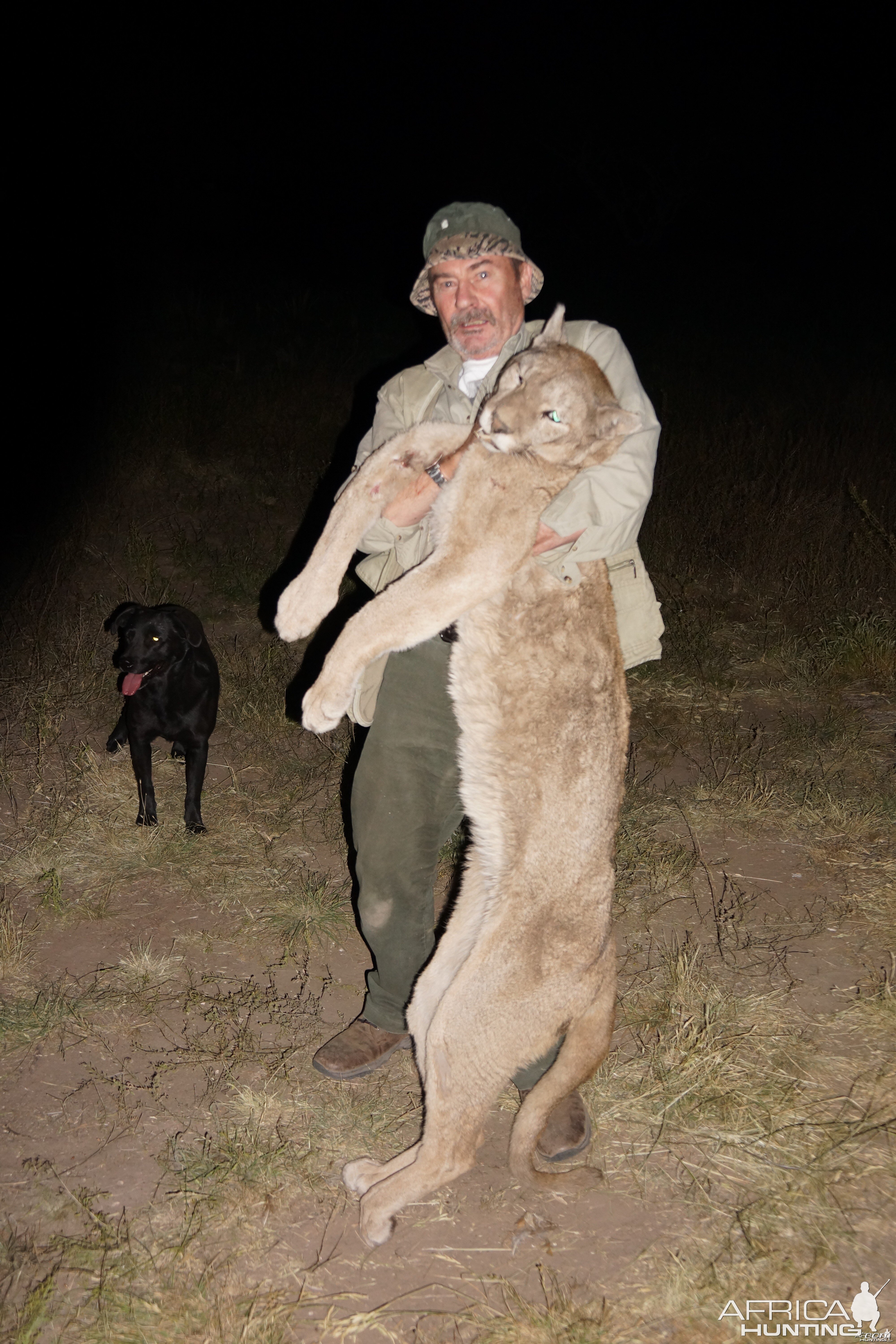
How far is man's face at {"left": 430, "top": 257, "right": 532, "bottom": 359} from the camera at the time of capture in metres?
3.20

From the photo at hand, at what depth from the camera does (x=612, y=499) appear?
118 inches

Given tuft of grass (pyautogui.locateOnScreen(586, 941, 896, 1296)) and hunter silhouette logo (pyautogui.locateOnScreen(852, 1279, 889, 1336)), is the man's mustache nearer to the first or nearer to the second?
tuft of grass (pyautogui.locateOnScreen(586, 941, 896, 1296))

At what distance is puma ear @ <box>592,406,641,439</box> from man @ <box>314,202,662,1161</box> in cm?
5

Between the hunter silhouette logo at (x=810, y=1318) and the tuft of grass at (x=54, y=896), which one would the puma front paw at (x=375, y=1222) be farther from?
the tuft of grass at (x=54, y=896)

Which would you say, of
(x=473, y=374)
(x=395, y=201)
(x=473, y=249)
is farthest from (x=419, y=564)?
(x=395, y=201)

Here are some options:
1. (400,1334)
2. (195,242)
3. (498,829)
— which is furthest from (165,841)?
(195,242)

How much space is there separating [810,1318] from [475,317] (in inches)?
118

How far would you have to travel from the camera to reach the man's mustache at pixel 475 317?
324 cm

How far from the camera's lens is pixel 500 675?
306 centimetres

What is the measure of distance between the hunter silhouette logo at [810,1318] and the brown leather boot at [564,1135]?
0.64 meters

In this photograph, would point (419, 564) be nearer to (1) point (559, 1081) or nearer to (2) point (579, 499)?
(2) point (579, 499)

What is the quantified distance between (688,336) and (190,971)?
1364cm

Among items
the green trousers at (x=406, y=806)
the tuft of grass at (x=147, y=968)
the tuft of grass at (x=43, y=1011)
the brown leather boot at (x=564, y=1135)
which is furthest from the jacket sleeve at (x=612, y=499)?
the tuft of grass at (x=43, y=1011)

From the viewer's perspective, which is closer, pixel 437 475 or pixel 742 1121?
pixel 437 475
